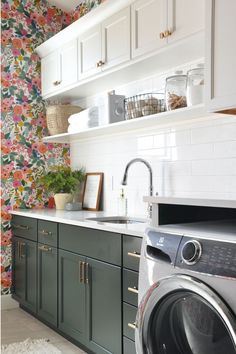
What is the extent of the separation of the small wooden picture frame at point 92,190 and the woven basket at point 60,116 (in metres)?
0.48

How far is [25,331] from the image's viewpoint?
140 inches

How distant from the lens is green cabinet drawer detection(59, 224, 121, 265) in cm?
260

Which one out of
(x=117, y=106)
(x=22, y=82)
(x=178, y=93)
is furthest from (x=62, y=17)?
(x=178, y=93)

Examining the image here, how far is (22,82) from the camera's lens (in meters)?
4.29

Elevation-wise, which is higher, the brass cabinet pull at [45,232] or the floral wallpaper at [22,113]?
the floral wallpaper at [22,113]

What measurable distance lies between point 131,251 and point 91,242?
47 cm

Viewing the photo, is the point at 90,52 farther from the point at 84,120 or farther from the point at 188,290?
the point at 188,290

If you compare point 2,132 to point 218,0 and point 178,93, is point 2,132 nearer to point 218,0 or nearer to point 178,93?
point 178,93

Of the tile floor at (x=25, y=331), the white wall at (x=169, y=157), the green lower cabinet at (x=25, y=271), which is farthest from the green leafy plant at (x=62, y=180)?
the tile floor at (x=25, y=331)

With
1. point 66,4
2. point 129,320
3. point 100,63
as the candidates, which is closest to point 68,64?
point 100,63

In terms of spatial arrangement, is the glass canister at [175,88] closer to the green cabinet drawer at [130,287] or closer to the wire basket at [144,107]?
the wire basket at [144,107]

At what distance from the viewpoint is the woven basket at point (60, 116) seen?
13.5 feet

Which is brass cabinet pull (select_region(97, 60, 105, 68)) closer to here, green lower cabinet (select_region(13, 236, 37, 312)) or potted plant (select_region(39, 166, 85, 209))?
potted plant (select_region(39, 166, 85, 209))

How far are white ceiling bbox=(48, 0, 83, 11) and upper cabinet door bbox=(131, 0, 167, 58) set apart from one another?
1.54 meters
